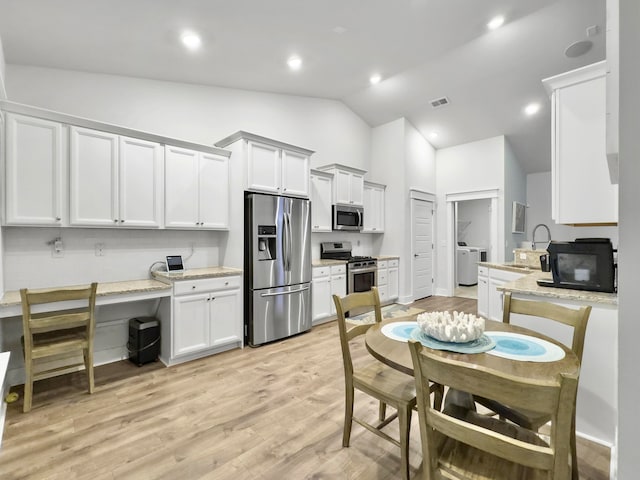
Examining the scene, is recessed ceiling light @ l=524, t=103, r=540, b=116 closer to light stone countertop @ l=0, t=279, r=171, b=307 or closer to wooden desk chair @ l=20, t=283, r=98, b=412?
light stone countertop @ l=0, t=279, r=171, b=307

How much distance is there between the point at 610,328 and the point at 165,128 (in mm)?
4503

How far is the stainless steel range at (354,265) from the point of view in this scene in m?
4.92

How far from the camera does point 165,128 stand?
3.59 m

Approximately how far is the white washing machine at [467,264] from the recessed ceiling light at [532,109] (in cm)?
358

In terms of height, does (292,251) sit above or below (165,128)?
below

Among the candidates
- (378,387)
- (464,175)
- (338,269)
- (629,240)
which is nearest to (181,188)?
(338,269)

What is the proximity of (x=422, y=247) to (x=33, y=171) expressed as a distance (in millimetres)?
5994

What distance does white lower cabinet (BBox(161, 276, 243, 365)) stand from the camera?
121 inches

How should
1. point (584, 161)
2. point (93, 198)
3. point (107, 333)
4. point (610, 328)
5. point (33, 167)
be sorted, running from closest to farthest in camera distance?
point (610, 328) → point (584, 161) → point (33, 167) → point (93, 198) → point (107, 333)

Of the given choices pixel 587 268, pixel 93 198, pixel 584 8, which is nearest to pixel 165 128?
pixel 93 198

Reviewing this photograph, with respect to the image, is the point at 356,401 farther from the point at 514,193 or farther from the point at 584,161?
the point at 514,193

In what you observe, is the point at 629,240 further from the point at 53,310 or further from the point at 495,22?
the point at 495,22

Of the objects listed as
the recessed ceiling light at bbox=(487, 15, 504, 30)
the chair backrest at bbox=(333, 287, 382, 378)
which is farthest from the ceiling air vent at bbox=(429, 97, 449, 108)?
the chair backrest at bbox=(333, 287, 382, 378)

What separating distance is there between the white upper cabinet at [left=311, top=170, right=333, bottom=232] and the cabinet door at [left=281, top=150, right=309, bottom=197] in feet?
1.78
